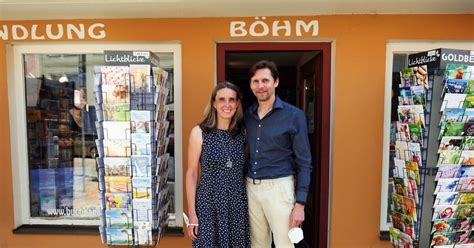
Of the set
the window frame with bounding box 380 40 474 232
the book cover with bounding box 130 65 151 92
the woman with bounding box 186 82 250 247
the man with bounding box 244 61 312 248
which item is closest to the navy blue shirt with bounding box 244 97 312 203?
the man with bounding box 244 61 312 248

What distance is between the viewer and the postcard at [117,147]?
7.16 feet

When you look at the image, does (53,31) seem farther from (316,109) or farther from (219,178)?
(316,109)

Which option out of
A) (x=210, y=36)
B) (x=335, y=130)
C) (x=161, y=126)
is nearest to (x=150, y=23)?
(x=210, y=36)

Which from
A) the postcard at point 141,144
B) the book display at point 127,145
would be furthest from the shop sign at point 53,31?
the postcard at point 141,144

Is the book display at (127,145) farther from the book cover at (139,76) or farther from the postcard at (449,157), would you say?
the postcard at (449,157)

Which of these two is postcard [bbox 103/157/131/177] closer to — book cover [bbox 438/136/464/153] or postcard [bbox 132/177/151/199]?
postcard [bbox 132/177/151/199]

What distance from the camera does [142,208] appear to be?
2.21 m

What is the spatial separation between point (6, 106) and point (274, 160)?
102 inches

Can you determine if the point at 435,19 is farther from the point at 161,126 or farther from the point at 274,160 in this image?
the point at 161,126

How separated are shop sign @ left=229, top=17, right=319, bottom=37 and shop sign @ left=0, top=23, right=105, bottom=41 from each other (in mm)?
1252

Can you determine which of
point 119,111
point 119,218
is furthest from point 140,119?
point 119,218

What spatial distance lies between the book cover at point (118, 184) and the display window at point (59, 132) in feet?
2.34

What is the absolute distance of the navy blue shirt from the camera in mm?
1987

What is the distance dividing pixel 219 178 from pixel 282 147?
446mm
